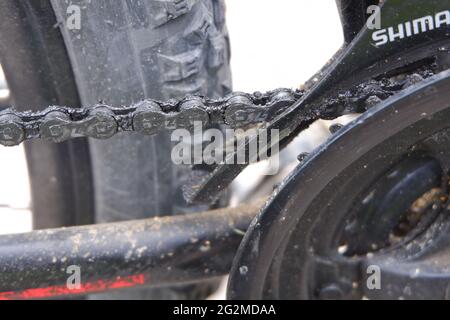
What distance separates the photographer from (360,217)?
1032 millimetres

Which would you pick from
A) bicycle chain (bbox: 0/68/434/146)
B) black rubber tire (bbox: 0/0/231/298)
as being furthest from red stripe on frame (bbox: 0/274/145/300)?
bicycle chain (bbox: 0/68/434/146)

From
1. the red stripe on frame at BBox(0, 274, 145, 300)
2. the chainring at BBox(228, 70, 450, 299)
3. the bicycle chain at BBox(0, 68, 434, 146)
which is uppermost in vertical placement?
the bicycle chain at BBox(0, 68, 434, 146)

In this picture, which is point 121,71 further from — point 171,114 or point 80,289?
point 80,289

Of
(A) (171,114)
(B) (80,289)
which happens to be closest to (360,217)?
(A) (171,114)

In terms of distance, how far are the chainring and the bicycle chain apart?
0.08 meters

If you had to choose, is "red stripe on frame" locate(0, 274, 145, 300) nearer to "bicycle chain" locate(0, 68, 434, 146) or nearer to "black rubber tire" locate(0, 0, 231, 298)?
"black rubber tire" locate(0, 0, 231, 298)

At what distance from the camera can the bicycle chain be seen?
87 cm

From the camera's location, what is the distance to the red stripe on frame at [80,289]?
3.27 ft

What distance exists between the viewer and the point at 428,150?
92cm

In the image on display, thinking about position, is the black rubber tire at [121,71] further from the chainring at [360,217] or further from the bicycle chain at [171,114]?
the chainring at [360,217]

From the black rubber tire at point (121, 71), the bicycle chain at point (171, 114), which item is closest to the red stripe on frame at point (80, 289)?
the black rubber tire at point (121, 71)

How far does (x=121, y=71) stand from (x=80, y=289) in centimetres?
35

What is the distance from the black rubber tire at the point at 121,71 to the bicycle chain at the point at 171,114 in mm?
73
